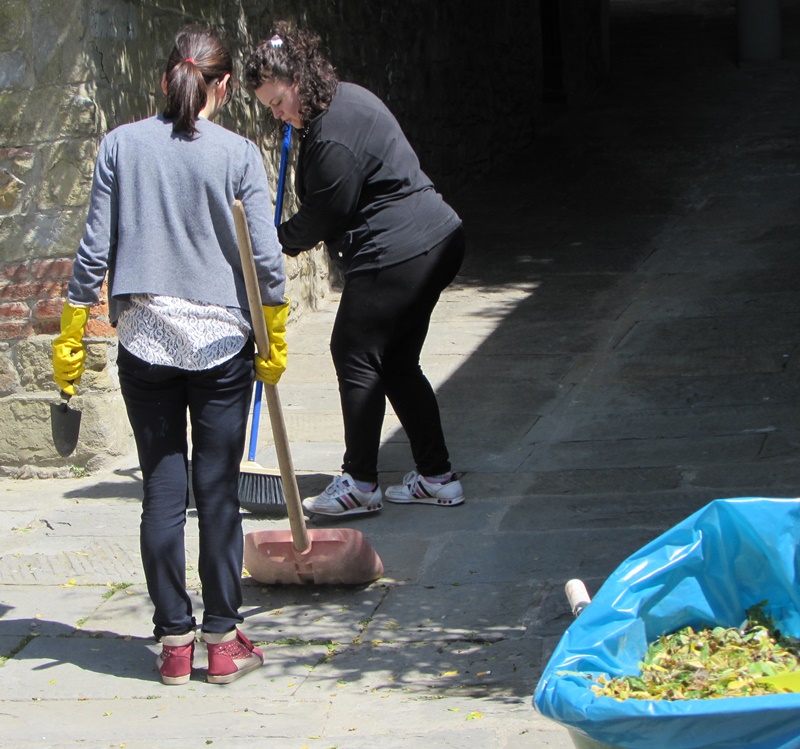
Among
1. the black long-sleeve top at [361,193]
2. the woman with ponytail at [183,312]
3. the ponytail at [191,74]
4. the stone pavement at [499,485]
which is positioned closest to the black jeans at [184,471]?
the woman with ponytail at [183,312]

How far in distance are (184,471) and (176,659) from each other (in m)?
0.53

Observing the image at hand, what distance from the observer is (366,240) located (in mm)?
4352

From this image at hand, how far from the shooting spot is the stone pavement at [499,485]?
326cm

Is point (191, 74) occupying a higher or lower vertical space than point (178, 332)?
higher

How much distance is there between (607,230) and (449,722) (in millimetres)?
6458

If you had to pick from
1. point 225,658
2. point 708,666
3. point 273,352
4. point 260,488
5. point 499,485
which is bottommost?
point 499,485

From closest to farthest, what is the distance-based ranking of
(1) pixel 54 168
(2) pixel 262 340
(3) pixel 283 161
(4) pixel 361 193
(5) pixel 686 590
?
(5) pixel 686 590 → (2) pixel 262 340 → (4) pixel 361 193 → (3) pixel 283 161 → (1) pixel 54 168

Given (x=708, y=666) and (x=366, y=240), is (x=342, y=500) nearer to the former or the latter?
(x=366, y=240)

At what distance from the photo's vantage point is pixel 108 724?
3.19 meters

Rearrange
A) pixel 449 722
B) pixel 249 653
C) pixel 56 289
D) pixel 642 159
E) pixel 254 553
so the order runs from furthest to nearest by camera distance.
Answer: pixel 642 159
pixel 56 289
pixel 254 553
pixel 249 653
pixel 449 722

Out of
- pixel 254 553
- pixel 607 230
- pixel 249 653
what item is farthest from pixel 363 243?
pixel 607 230

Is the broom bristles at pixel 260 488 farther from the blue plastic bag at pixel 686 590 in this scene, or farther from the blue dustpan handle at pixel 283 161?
the blue plastic bag at pixel 686 590

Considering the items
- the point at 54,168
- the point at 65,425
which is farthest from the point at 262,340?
the point at 54,168

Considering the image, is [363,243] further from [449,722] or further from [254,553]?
[449,722]
